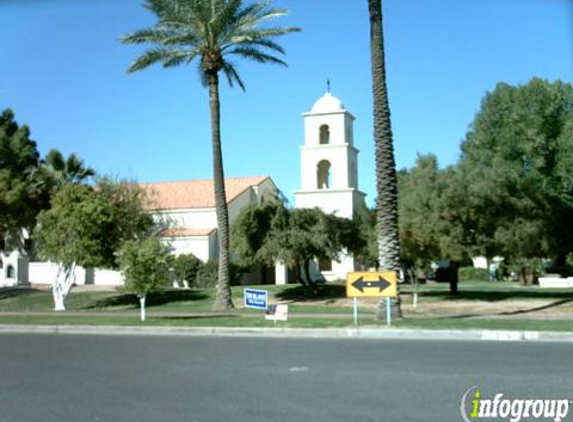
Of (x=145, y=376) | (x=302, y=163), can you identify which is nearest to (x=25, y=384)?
(x=145, y=376)

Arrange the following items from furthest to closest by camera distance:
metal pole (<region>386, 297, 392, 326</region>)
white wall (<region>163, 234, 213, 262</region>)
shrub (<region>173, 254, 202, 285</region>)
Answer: white wall (<region>163, 234, 213, 262</region>) < shrub (<region>173, 254, 202, 285</region>) < metal pole (<region>386, 297, 392, 326</region>)

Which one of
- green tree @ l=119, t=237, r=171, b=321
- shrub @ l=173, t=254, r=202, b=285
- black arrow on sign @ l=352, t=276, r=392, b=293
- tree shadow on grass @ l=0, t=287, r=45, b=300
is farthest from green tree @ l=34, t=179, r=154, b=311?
black arrow on sign @ l=352, t=276, r=392, b=293

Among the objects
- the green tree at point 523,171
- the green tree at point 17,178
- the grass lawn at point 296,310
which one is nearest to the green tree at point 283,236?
the grass lawn at point 296,310

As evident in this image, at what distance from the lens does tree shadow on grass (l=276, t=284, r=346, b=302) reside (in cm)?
3222

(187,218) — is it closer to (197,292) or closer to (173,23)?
(197,292)

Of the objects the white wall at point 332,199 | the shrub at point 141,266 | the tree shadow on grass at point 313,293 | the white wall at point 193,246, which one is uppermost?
the white wall at point 332,199

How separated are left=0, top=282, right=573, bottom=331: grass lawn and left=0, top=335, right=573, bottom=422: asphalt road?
3.90 metres

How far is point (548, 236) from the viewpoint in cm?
2944

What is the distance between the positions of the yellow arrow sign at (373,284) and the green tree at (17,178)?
88.8 ft

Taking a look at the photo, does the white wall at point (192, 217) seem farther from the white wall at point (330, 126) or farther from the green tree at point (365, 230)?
the green tree at point (365, 230)

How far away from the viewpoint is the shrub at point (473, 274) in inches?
2235

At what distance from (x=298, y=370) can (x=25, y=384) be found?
4.12m

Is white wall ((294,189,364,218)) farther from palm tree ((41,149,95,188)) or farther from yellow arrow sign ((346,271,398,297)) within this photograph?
yellow arrow sign ((346,271,398,297))

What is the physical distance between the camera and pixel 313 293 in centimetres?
3350
